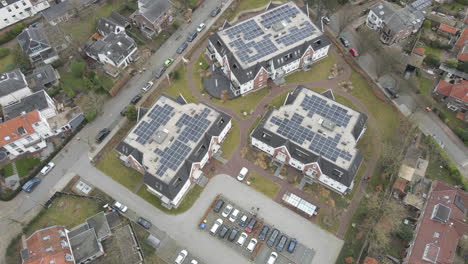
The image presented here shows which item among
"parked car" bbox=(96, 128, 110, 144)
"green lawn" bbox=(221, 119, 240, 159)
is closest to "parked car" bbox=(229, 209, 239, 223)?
"green lawn" bbox=(221, 119, 240, 159)

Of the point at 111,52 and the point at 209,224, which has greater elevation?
the point at 111,52

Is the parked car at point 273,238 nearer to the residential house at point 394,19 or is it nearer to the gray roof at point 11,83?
the residential house at point 394,19

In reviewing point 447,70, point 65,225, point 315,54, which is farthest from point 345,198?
point 65,225

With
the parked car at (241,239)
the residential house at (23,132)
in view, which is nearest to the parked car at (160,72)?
the residential house at (23,132)

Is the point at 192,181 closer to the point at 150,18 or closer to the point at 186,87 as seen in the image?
the point at 186,87

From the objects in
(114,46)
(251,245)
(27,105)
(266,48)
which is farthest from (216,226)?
(114,46)

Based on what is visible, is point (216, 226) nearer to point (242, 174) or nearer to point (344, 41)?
point (242, 174)
